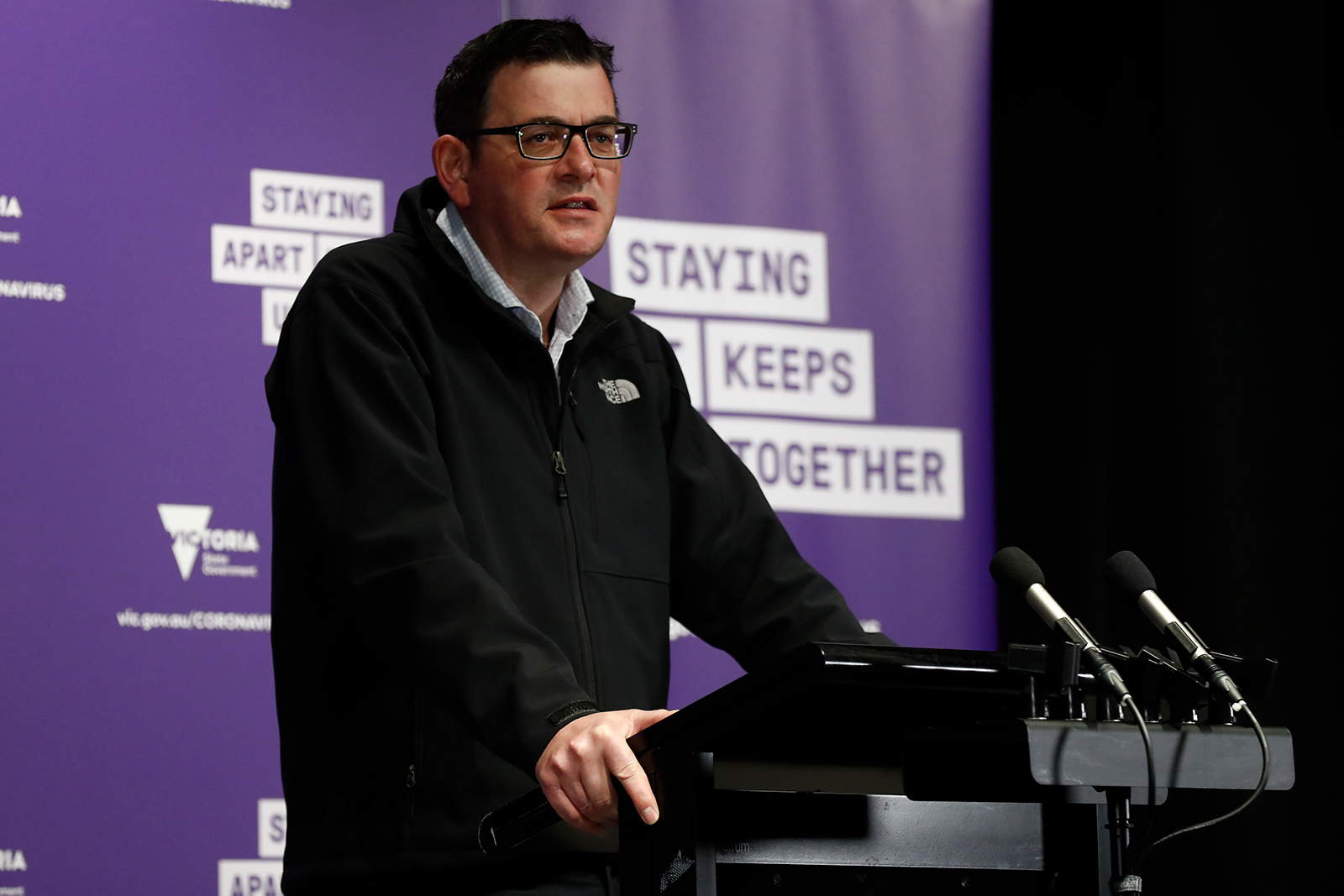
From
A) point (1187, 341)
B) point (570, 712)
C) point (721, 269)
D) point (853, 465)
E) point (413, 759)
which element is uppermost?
point (721, 269)

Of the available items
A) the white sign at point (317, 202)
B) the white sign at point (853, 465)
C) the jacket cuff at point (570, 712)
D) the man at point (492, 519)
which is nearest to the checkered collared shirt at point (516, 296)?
the man at point (492, 519)

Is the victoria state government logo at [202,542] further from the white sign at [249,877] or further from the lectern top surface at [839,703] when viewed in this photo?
the lectern top surface at [839,703]

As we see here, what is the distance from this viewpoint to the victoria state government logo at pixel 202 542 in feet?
11.7

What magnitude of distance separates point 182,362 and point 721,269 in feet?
4.85

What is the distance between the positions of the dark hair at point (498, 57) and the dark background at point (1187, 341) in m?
2.12

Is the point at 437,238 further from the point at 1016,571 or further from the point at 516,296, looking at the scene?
the point at 1016,571

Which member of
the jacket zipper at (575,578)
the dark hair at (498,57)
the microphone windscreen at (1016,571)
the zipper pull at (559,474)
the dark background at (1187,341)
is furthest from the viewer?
the dark background at (1187,341)

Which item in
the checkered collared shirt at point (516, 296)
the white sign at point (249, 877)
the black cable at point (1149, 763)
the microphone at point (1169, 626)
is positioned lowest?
the white sign at point (249, 877)

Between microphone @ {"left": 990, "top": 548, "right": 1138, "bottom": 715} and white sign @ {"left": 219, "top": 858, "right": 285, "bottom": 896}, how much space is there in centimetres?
235

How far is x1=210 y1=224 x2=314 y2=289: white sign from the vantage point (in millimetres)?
3707

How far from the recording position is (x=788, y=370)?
4.29 meters

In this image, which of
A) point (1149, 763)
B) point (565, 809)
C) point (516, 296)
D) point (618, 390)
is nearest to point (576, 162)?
point (516, 296)

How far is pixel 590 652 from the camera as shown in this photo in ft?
7.06

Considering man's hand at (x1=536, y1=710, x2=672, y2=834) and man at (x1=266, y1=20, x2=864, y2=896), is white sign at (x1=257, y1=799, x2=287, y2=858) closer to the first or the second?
man at (x1=266, y1=20, x2=864, y2=896)
